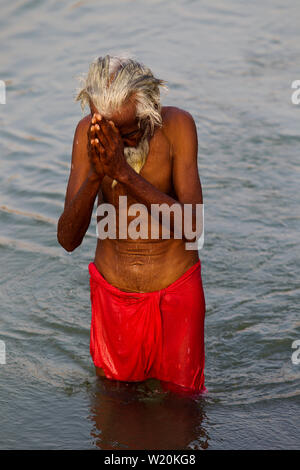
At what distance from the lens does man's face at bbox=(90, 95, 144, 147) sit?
3.46 metres

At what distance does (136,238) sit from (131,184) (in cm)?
58

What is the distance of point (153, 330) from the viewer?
3988mm

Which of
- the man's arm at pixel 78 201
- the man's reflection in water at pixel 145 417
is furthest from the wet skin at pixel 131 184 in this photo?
the man's reflection in water at pixel 145 417

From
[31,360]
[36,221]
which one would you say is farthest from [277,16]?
[31,360]

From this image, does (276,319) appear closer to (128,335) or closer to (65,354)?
(65,354)

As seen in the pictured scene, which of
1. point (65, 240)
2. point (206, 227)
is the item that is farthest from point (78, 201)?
point (206, 227)

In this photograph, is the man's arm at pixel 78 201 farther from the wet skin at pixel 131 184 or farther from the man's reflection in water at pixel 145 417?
the man's reflection in water at pixel 145 417

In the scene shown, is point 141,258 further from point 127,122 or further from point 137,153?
point 127,122

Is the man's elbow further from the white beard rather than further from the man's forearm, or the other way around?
the white beard

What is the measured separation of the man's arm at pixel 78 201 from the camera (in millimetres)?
3660

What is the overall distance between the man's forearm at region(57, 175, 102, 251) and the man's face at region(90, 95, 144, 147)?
10.1 inches

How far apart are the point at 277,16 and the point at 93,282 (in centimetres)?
986

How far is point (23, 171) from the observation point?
8461 millimetres

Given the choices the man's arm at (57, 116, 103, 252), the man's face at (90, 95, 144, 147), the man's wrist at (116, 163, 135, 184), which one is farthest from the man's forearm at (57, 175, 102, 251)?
the man's face at (90, 95, 144, 147)
